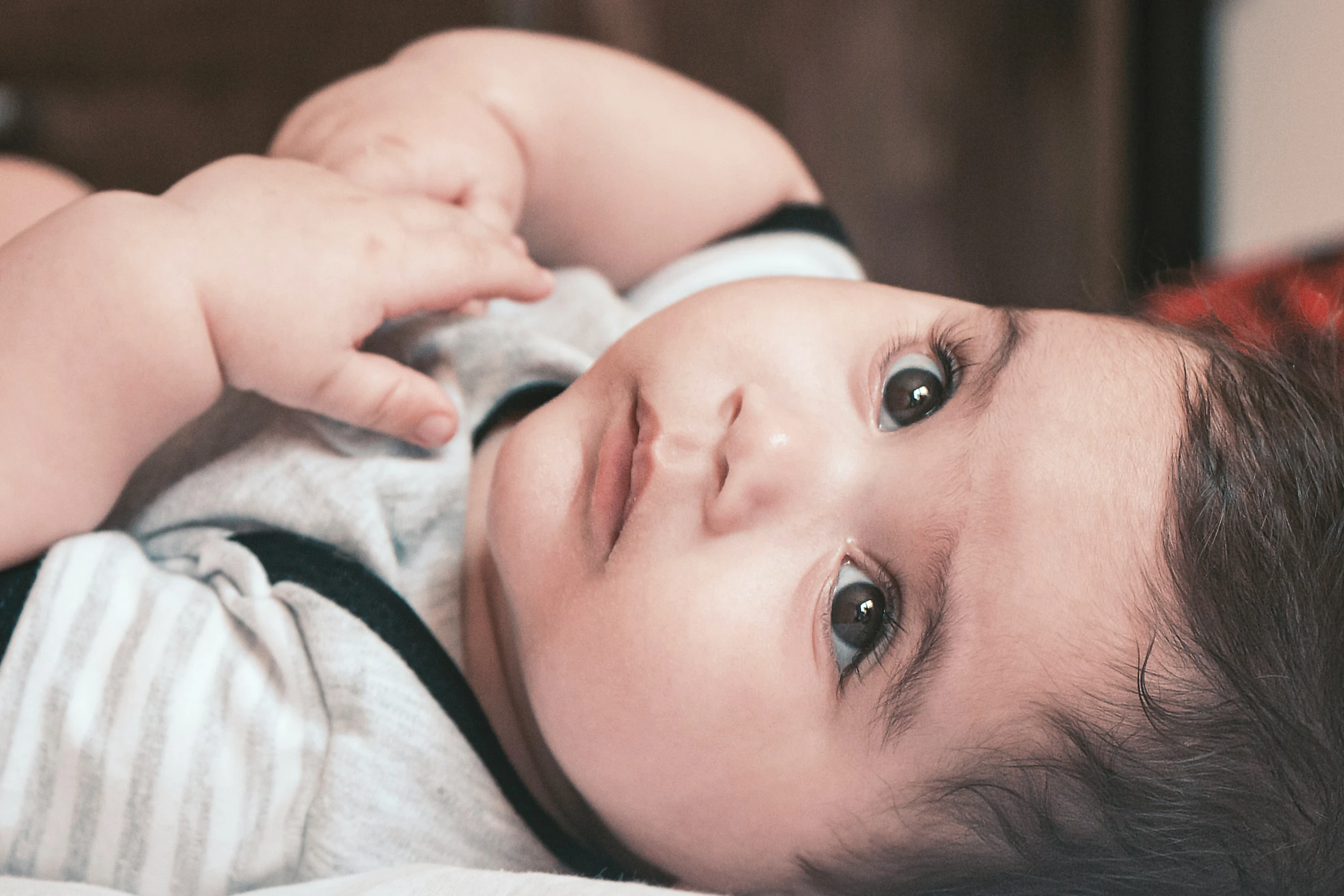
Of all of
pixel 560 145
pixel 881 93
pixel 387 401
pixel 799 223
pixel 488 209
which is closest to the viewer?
pixel 387 401

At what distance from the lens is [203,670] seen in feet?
2.13

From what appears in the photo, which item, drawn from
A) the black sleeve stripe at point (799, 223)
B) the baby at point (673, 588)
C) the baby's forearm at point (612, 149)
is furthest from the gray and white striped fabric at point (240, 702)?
the black sleeve stripe at point (799, 223)

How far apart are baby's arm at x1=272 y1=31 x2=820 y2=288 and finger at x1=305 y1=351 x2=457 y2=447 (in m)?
0.16

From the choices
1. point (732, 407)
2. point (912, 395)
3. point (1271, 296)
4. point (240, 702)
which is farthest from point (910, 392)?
point (1271, 296)

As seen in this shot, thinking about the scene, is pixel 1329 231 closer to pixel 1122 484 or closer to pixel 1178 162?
pixel 1178 162

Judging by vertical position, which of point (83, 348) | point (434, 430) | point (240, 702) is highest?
point (83, 348)

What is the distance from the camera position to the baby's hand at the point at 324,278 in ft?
2.09

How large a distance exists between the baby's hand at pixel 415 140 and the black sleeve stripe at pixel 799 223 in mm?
252

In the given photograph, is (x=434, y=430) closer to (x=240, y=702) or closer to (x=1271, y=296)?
(x=240, y=702)

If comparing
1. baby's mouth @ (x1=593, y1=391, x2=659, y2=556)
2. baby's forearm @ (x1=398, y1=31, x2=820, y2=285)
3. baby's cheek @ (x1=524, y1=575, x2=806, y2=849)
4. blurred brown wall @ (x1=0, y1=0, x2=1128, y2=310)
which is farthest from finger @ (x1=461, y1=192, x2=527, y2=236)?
blurred brown wall @ (x1=0, y1=0, x2=1128, y2=310)

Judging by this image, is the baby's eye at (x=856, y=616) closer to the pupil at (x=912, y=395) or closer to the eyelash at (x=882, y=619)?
the eyelash at (x=882, y=619)

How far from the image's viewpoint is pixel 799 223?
3.34ft

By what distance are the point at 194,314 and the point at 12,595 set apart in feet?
0.67

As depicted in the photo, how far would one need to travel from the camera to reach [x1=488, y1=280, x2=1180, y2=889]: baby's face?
587 mm
